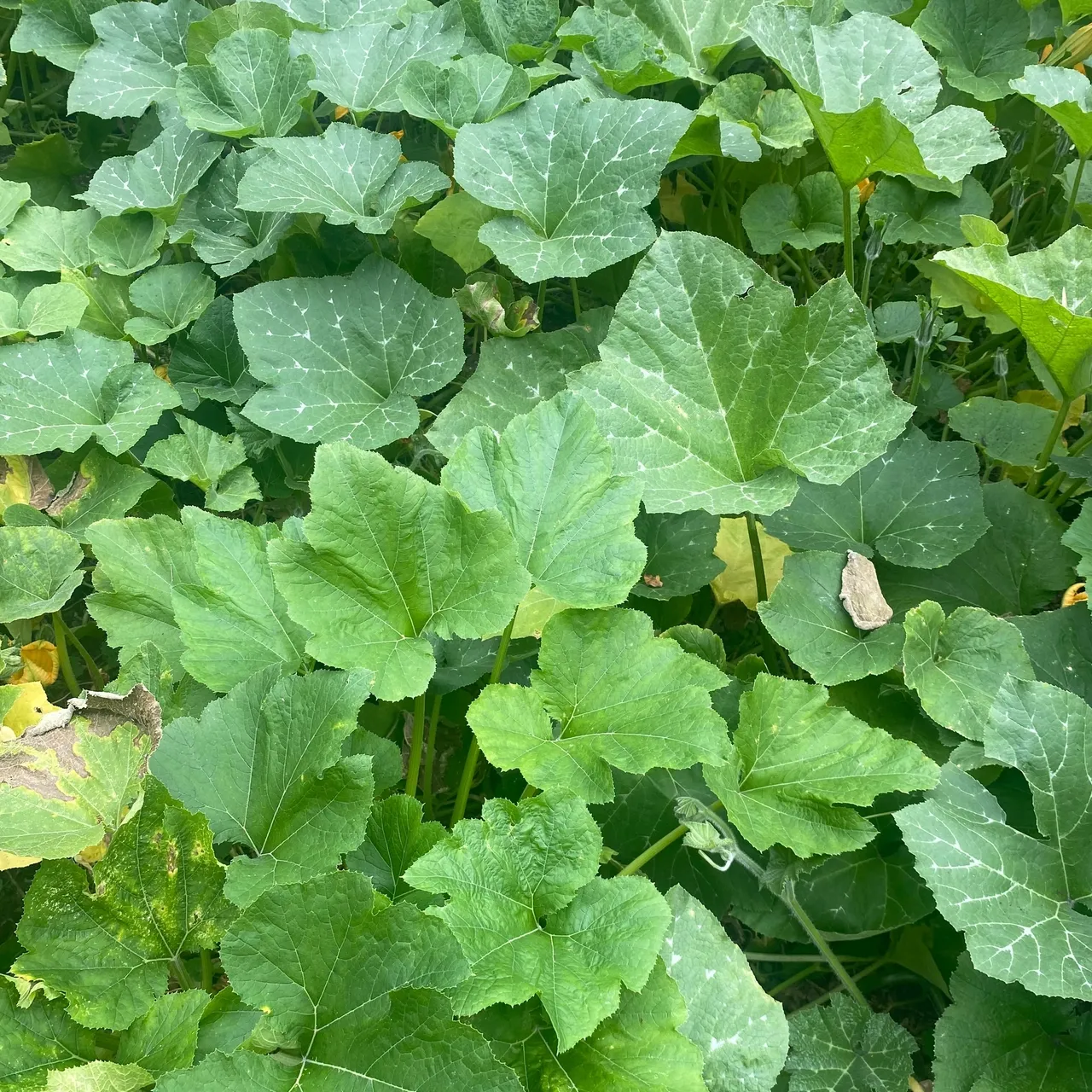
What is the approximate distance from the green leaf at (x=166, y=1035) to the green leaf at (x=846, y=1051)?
2.50ft

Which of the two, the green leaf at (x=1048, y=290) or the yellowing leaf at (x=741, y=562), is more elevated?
the green leaf at (x=1048, y=290)

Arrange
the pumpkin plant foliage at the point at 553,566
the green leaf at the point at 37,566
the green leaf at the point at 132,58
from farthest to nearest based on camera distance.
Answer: the green leaf at the point at 132,58, the green leaf at the point at 37,566, the pumpkin plant foliage at the point at 553,566

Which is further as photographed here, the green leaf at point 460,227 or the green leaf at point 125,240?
the green leaf at point 125,240

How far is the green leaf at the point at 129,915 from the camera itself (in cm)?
103

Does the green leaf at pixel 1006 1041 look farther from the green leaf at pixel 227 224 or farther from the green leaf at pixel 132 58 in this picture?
the green leaf at pixel 132 58

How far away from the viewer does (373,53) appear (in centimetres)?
212

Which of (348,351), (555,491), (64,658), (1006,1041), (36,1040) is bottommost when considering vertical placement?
(64,658)

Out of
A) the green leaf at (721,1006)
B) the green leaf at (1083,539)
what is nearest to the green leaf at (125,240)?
the green leaf at (721,1006)

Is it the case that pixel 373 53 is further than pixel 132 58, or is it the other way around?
pixel 132 58

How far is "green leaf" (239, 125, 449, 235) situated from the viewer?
183 centimetres

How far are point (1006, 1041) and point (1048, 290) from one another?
1104mm

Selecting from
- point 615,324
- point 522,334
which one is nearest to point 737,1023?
point 615,324

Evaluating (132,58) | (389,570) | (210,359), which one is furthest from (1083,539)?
(132,58)

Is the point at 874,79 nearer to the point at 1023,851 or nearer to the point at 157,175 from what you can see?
the point at 1023,851
